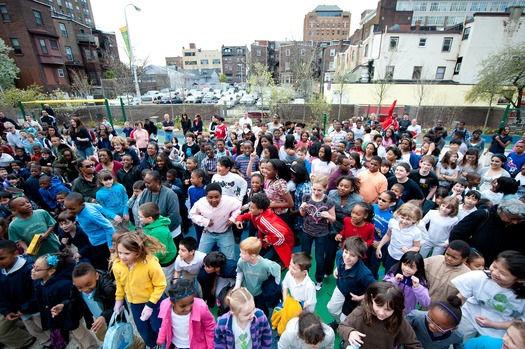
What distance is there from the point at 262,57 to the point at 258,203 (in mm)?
70705

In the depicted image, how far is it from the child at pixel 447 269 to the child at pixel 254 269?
1.71m

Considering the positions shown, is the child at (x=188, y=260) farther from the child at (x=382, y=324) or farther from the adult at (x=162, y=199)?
the child at (x=382, y=324)

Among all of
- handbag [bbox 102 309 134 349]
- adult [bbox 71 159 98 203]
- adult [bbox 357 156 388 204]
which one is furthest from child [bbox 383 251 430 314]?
adult [bbox 71 159 98 203]

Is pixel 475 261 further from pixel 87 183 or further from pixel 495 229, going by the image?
pixel 87 183

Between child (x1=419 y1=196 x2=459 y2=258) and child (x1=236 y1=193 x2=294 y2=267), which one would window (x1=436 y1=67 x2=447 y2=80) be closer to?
child (x1=419 y1=196 x2=459 y2=258)

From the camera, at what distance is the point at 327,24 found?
239 ft

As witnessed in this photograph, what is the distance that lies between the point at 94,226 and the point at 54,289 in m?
1.01

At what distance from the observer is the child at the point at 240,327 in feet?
7.34

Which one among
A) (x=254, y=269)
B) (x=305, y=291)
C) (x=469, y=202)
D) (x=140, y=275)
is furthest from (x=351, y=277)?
(x=140, y=275)

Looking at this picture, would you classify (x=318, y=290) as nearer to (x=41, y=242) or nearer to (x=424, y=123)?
(x=41, y=242)

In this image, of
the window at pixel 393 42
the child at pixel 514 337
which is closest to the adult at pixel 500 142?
the child at pixel 514 337

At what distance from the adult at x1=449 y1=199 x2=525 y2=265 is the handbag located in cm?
398

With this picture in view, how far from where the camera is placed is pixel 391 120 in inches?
409

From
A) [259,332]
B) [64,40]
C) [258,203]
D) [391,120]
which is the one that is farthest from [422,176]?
[64,40]
